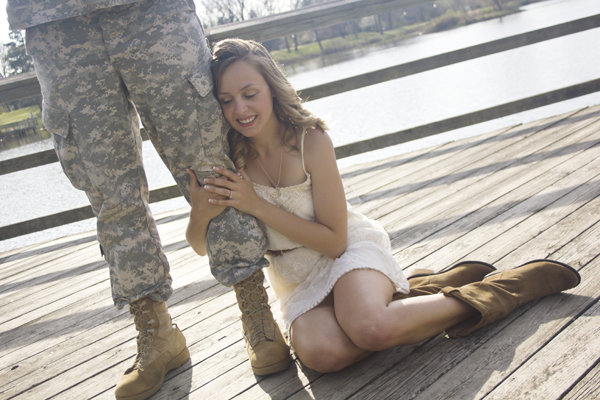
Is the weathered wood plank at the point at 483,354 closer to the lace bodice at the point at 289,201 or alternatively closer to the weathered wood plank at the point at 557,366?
the weathered wood plank at the point at 557,366

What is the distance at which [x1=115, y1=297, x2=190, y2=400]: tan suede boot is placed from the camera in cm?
163

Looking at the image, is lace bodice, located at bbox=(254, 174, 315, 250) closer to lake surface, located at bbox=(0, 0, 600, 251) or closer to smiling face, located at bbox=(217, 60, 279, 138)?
smiling face, located at bbox=(217, 60, 279, 138)

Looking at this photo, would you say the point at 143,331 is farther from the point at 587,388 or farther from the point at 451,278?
the point at 587,388

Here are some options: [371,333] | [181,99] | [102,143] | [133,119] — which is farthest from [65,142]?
[371,333]

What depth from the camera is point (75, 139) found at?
5.15ft

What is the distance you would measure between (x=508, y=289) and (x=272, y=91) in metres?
0.91

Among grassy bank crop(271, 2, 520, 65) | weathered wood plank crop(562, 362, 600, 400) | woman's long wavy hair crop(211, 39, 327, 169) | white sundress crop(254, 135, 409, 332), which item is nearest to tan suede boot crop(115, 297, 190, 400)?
white sundress crop(254, 135, 409, 332)

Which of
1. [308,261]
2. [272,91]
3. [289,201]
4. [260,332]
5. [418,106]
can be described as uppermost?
[272,91]

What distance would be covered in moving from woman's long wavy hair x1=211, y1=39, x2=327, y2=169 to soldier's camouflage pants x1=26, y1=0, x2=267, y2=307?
0.16 feet

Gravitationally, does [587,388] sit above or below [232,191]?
below

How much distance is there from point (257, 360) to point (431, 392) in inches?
19.8

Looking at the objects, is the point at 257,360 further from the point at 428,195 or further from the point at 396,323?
the point at 428,195

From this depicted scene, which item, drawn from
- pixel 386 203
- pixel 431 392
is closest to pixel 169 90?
pixel 431 392

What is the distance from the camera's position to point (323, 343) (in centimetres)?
152
